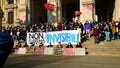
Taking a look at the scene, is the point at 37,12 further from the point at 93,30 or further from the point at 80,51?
the point at 80,51

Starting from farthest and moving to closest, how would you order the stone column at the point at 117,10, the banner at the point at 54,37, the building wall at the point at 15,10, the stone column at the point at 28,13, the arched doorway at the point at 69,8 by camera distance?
the arched doorway at the point at 69,8 → the building wall at the point at 15,10 → the stone column at the point at 28,13 → the stone column at the point at 117,10 → the banner at the point at 54,37

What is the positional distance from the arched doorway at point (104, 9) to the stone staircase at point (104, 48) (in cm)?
1349

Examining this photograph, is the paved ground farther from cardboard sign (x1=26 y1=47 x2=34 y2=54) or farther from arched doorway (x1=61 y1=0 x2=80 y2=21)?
arched doorway (x1=61 y1=0 x2=80 y2=21)

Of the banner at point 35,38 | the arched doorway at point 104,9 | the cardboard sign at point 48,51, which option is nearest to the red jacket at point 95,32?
the cardboard sign at point 48,51

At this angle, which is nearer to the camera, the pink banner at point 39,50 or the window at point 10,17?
the pink banner at point 39,50

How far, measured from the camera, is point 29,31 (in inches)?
1264

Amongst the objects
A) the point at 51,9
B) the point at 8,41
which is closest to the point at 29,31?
the point at 51,9

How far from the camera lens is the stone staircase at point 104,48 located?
25.0m

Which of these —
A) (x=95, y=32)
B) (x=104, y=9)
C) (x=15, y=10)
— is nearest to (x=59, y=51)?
(x=95, y=32)

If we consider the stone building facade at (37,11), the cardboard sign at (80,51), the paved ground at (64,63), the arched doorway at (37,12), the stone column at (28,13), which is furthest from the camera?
the arched doorway at (37,12)

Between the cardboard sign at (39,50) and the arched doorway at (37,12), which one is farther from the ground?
the arched doorway at (37,12)

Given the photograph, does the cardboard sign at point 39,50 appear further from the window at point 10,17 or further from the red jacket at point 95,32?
the window at point 10,17

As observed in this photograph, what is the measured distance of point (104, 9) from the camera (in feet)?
139

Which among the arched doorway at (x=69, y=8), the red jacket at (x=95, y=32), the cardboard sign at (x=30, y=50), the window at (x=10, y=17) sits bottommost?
the cardboard sign at (x=30, y=50)
